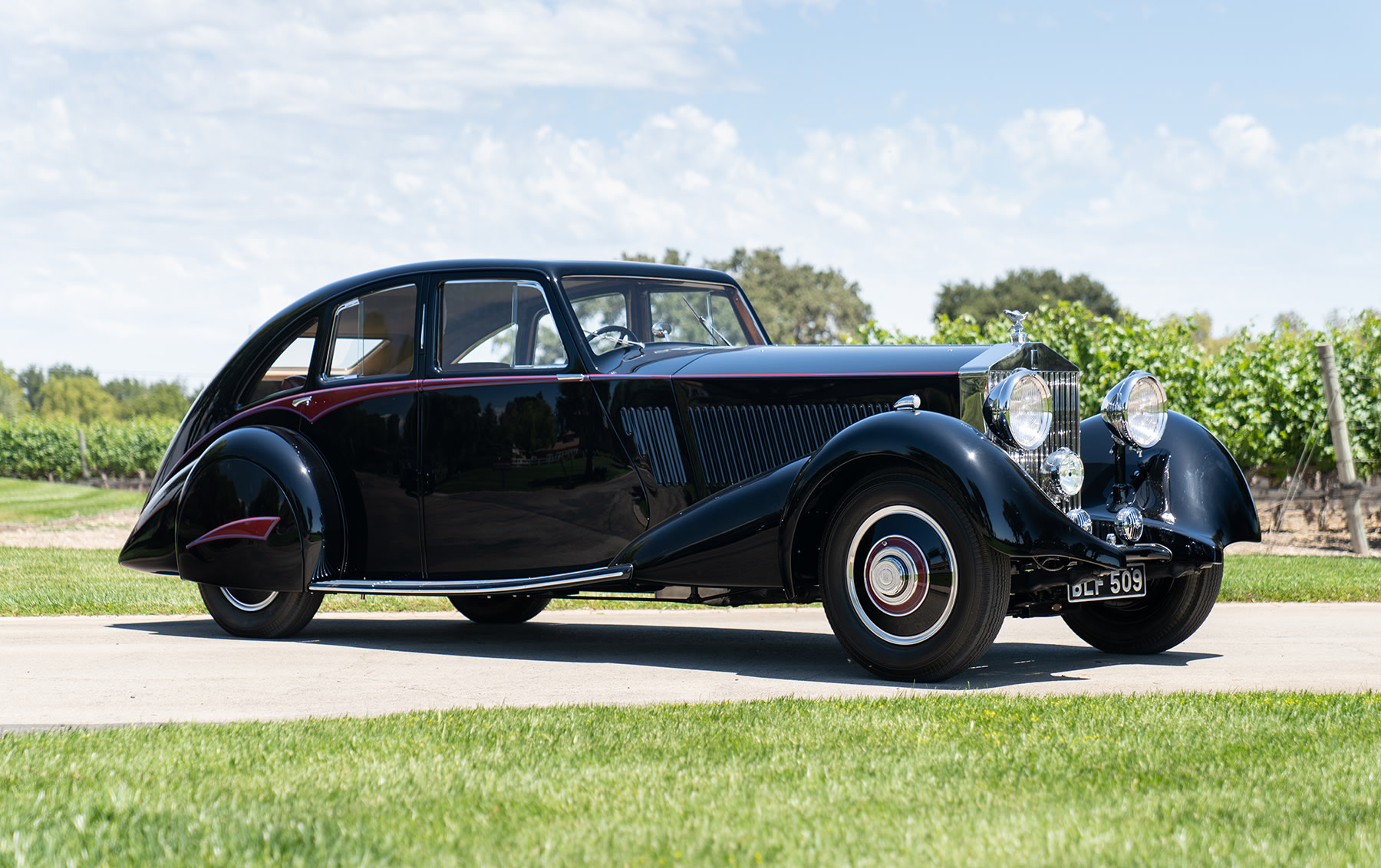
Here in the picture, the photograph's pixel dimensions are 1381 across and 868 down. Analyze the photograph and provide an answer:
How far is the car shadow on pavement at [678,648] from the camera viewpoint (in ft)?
20.1

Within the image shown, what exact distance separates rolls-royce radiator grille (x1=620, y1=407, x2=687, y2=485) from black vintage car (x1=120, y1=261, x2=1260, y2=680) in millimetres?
12

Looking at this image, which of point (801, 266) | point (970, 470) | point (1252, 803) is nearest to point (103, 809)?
point (1252, 803)

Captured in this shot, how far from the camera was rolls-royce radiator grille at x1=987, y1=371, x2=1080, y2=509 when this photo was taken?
6066 mm

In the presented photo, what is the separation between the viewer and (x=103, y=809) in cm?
342

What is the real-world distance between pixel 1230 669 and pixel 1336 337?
14.8 meters

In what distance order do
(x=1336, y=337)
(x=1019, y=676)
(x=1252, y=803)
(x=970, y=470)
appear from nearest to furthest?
(x=1252, y=803)
(x=970, y=470)
(x=1019, y=676)
(x=1336, y=337)

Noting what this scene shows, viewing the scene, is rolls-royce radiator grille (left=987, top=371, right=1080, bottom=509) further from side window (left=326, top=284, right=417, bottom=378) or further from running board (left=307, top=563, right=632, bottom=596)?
side window (left=326, top=284, right=417, bottom=378)

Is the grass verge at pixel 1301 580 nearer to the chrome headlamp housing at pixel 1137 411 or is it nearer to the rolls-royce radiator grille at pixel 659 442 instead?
the chrome headlamp housing at pixel 1137 411

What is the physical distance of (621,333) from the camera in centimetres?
713

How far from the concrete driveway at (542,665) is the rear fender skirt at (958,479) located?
25.2 inches

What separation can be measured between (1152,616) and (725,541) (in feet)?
7.89

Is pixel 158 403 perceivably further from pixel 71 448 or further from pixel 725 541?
pixel 725 541

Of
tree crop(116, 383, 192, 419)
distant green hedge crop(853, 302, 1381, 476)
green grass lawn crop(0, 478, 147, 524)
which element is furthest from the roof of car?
tree crop(116, 383, 192, 419)

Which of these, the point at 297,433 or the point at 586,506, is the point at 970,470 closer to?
the point at 586,506
